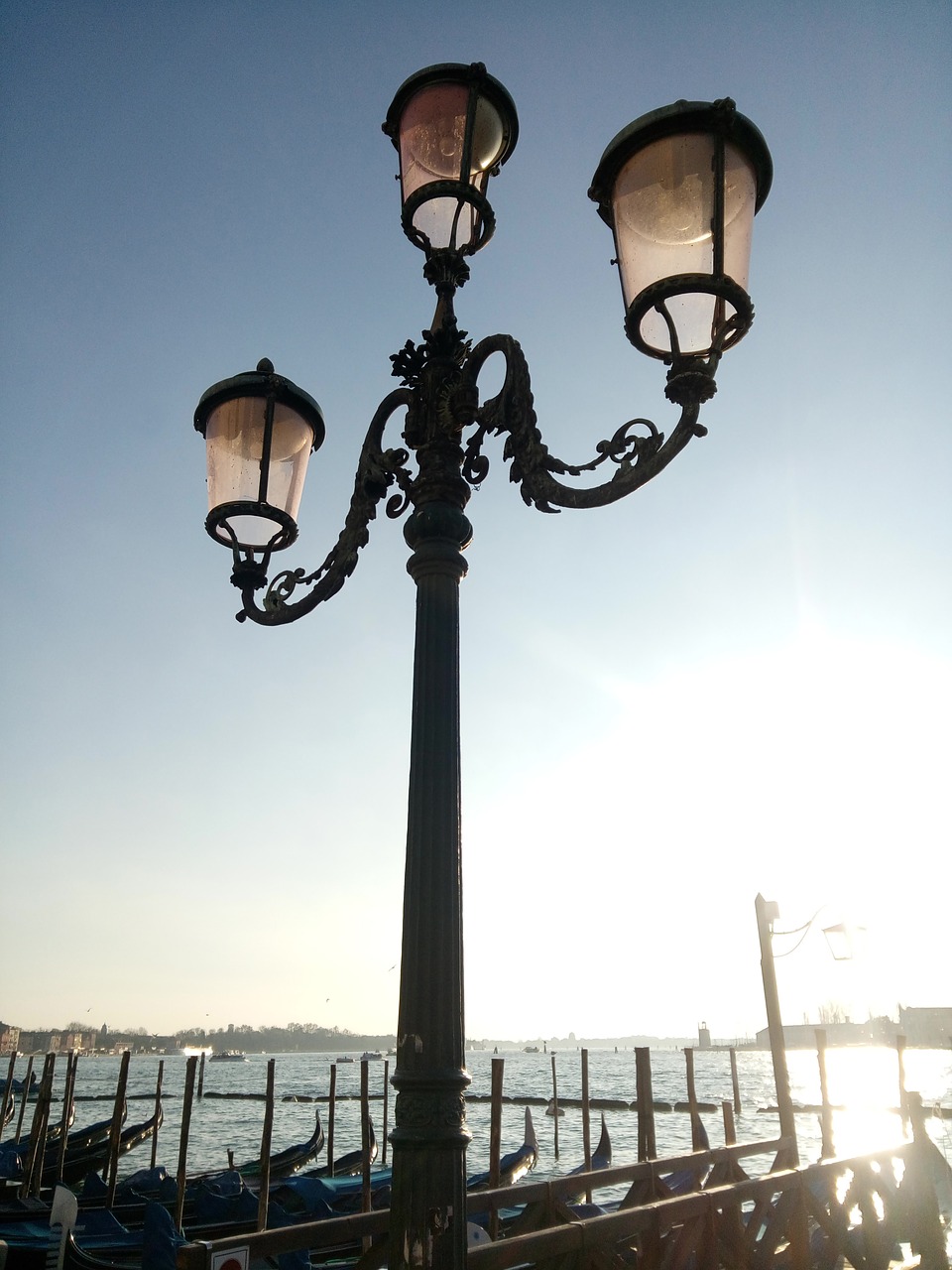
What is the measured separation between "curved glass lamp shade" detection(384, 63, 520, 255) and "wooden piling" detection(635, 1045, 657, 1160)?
10.4 meters

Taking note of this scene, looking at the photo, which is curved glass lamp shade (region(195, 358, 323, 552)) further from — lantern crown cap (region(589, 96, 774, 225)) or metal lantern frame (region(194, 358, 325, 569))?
lantern crown cap (region(589, 96, 774, 225))

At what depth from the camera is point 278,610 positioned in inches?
139

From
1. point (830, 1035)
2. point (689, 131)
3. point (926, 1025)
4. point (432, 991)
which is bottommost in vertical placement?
point (830, 1035)

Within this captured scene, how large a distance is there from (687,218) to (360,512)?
4.74 ft

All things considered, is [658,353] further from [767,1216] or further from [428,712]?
[767,1216]

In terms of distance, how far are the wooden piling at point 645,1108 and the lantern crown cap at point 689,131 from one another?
422 inches

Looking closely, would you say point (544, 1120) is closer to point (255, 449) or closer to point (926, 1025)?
point (255, 449)

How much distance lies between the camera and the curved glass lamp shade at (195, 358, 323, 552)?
3473mm

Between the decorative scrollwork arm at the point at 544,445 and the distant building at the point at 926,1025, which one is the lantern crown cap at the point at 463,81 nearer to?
the decorative scrollwork arm at the point at 544,445

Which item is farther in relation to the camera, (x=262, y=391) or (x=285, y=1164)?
(x=285, y=1164)

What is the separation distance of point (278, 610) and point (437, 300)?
131cm

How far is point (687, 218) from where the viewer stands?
2.62 metres

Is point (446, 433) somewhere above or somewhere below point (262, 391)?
below

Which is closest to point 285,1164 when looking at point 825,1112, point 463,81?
point 825,1112
